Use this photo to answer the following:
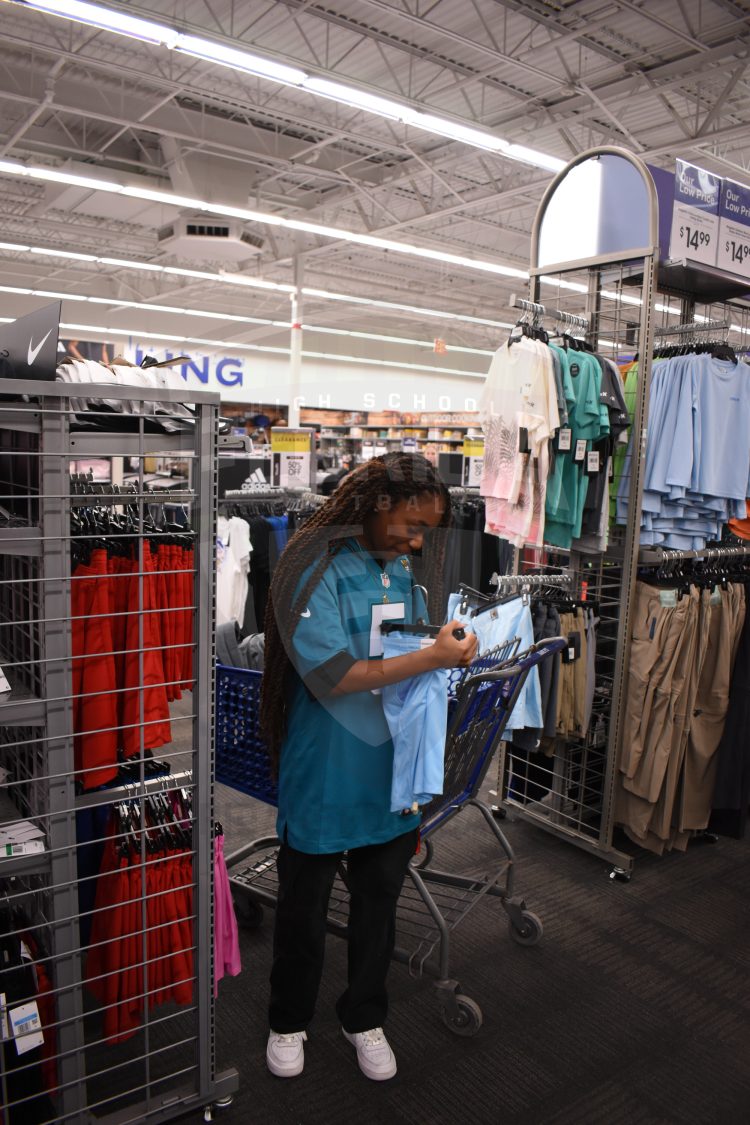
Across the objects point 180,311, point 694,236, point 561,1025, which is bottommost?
point 561,1025

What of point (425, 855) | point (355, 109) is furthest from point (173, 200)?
point (425, 855)

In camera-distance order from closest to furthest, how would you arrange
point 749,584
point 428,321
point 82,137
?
point 749,584 < point 82,137 < point 428,321

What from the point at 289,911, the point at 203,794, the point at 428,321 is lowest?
the point at 289,911

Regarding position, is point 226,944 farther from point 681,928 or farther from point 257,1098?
point 681,928

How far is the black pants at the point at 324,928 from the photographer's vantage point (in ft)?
6.51

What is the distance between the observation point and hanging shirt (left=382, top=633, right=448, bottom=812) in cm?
187

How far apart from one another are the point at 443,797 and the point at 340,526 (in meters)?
0.93

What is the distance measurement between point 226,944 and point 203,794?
0.54 meters

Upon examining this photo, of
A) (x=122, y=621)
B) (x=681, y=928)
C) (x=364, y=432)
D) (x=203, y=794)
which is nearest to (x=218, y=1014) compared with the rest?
(x=203, y=794)

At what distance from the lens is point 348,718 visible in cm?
189

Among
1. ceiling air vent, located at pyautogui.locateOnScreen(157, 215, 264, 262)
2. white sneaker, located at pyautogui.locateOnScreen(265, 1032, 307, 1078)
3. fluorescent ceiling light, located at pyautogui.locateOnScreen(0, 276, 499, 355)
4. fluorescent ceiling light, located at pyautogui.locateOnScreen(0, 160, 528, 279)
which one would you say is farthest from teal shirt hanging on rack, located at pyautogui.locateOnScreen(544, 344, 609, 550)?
fluorescent ceiling light, located at pyautogui.locateOnScreen(0, 276, 499, 355)

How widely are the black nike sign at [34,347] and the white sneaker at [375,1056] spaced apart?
1810mm

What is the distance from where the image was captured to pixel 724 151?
1001 centimetres

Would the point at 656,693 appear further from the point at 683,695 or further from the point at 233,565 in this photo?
the point at 233,565
